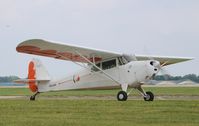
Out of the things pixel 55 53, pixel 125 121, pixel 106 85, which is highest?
pixel 55 53

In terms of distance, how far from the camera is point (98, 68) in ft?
87.5

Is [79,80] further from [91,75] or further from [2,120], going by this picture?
[2,120]

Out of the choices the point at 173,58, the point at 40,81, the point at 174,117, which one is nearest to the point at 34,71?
the point at 40,81

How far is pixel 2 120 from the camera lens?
13.2 meters

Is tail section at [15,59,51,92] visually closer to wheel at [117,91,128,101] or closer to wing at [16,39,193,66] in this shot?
wing at [16,39,193,66]

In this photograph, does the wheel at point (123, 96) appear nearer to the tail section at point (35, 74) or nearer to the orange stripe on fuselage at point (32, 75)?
the tail section at point (35, 74)

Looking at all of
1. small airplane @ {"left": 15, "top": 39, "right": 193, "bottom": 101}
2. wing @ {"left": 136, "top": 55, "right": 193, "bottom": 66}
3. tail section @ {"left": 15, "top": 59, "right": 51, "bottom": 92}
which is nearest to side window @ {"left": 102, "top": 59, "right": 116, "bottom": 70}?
small airplane @ {"left": 15, "top": 39, "right": 193, "bottom": 101}

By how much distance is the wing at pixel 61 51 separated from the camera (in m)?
24.5

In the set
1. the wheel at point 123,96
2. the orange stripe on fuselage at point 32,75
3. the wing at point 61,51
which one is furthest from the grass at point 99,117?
the orange stripe on fuselage at point 32,75

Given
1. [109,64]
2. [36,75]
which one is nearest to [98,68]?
[109,64]

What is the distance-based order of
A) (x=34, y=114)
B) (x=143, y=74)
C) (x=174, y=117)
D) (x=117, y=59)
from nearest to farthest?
(x=174, y=117), (x=34, y=114), (x=143, y=74), (x=117, y=59)

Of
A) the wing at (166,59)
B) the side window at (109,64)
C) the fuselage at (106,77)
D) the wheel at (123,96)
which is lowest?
the wheel at (123,96)

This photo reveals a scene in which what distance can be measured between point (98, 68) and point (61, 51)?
2152 millimetres

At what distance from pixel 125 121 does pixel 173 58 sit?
17.0 metres
